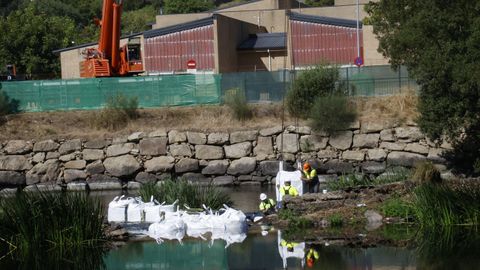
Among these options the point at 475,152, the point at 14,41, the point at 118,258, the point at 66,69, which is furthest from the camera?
the point at 14,41

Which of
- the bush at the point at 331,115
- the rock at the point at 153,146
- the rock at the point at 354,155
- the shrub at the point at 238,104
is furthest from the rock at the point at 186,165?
the rock at the point at 354,155

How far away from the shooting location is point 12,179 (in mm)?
47531

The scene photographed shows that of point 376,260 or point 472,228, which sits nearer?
point 376,260

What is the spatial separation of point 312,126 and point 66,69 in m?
30.9

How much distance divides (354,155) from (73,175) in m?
12.6

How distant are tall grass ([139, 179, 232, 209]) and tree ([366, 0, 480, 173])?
362 inches

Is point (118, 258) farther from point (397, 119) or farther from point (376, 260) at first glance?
point (397, 119)

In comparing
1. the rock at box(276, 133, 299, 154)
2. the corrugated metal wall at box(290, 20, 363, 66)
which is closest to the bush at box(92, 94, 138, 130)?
the rock at box(276, 133, 299, 154)

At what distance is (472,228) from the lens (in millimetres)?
26031

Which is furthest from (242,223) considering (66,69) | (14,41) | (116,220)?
(14,41)

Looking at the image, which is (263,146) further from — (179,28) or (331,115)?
(179,28)

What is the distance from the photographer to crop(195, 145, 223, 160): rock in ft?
154

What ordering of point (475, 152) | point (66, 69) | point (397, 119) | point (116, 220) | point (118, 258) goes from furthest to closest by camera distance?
point (66, 69), point (397, 119), point (475, 152), point (116, 220), point (118, 258)

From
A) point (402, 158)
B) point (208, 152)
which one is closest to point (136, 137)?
point (208, 152)
